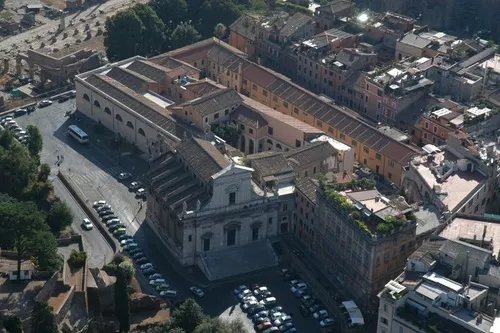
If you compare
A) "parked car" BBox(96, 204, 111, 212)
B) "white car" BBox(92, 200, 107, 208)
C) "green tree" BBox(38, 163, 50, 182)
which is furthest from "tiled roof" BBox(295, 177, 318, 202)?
"green tree" BBox(38, 163, 50, 182)

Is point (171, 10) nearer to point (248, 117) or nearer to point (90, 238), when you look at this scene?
point (248, 117)

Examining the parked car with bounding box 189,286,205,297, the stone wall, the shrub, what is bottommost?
the parked car with bounding box 189,286,205,297

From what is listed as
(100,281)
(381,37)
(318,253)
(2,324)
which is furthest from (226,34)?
(2,324)

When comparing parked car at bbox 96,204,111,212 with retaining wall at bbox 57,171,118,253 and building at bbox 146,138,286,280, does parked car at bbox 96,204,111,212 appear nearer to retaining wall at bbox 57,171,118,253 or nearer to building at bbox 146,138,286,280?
retaining wall at bbox 57,171,118,253

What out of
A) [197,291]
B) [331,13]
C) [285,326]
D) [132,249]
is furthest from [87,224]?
[331,13]

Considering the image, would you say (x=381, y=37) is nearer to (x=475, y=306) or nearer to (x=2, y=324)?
(x=475, y=306)
